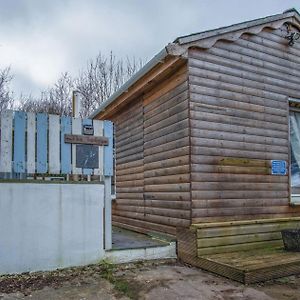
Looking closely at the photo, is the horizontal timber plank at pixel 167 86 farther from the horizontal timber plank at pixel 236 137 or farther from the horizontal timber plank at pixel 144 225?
the horizontal timber plank at pixel 144 225

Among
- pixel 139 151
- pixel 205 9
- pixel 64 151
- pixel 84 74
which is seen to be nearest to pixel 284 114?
pixel 139 151

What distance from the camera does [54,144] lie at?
525 centimetres

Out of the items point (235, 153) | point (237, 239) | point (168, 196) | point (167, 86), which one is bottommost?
point (237, 239)

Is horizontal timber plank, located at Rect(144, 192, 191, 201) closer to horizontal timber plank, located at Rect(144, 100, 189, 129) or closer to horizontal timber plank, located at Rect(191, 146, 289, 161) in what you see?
horizontal timber plank, located at Rect(191, 146, 289, 161)

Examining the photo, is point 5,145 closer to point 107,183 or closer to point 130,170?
point 107,183

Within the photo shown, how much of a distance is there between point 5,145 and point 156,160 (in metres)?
2.95

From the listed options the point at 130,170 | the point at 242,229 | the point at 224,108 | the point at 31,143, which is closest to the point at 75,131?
the point at 31,143

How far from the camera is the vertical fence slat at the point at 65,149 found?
528cm

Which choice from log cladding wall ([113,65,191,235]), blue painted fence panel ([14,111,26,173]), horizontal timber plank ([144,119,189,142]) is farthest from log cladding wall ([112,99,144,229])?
blue painted fence panel ([14,111,26,173])

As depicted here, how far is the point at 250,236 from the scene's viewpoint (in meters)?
6.10

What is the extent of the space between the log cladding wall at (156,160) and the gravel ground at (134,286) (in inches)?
46.0

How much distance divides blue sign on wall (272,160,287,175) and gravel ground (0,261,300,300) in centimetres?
218

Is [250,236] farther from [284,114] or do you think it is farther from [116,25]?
[116,25]

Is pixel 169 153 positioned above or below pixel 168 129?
below
